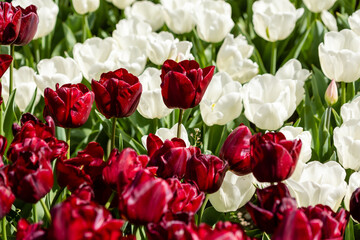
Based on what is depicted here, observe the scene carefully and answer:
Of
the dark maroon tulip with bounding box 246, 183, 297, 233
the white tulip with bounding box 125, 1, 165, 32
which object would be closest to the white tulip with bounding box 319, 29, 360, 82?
the white tulip with bounding box 125, 1, 165, 32

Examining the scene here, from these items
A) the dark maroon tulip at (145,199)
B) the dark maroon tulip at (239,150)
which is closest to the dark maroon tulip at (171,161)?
the dark maroon tulip at (239,150)

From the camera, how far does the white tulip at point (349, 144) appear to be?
173cm

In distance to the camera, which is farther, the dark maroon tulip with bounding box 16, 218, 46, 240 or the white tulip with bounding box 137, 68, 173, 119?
the white tulip with bounding box 137, 68, 173, 119

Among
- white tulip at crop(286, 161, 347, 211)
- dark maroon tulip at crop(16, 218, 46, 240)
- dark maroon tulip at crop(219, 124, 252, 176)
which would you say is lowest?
white tulip at crop(286, 161, 347, 211)

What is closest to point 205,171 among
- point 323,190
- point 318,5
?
point 323,190

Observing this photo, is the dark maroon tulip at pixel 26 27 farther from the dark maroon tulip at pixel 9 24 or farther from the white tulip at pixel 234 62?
the white tulip at pixel 234 62

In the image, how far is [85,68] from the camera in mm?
2223

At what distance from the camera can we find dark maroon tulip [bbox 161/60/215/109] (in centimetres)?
155

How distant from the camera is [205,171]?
4.34ft

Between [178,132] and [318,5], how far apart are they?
135cm

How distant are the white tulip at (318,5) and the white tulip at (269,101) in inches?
33.8

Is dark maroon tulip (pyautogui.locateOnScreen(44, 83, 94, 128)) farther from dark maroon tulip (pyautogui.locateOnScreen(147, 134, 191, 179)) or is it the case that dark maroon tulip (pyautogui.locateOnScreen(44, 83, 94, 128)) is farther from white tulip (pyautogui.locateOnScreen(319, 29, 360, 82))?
white tulip (pyautogui.locateOnScreen(319, 29, 360, 82))

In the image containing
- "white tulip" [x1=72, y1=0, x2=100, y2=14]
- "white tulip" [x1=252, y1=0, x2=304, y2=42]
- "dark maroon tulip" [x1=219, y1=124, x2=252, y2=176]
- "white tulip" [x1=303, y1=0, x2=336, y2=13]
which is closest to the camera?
"dark maroon tulip" [x1=219, y1=124, x2=252, y2=176]

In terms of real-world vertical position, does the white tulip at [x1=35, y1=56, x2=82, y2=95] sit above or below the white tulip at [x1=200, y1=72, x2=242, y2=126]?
above
